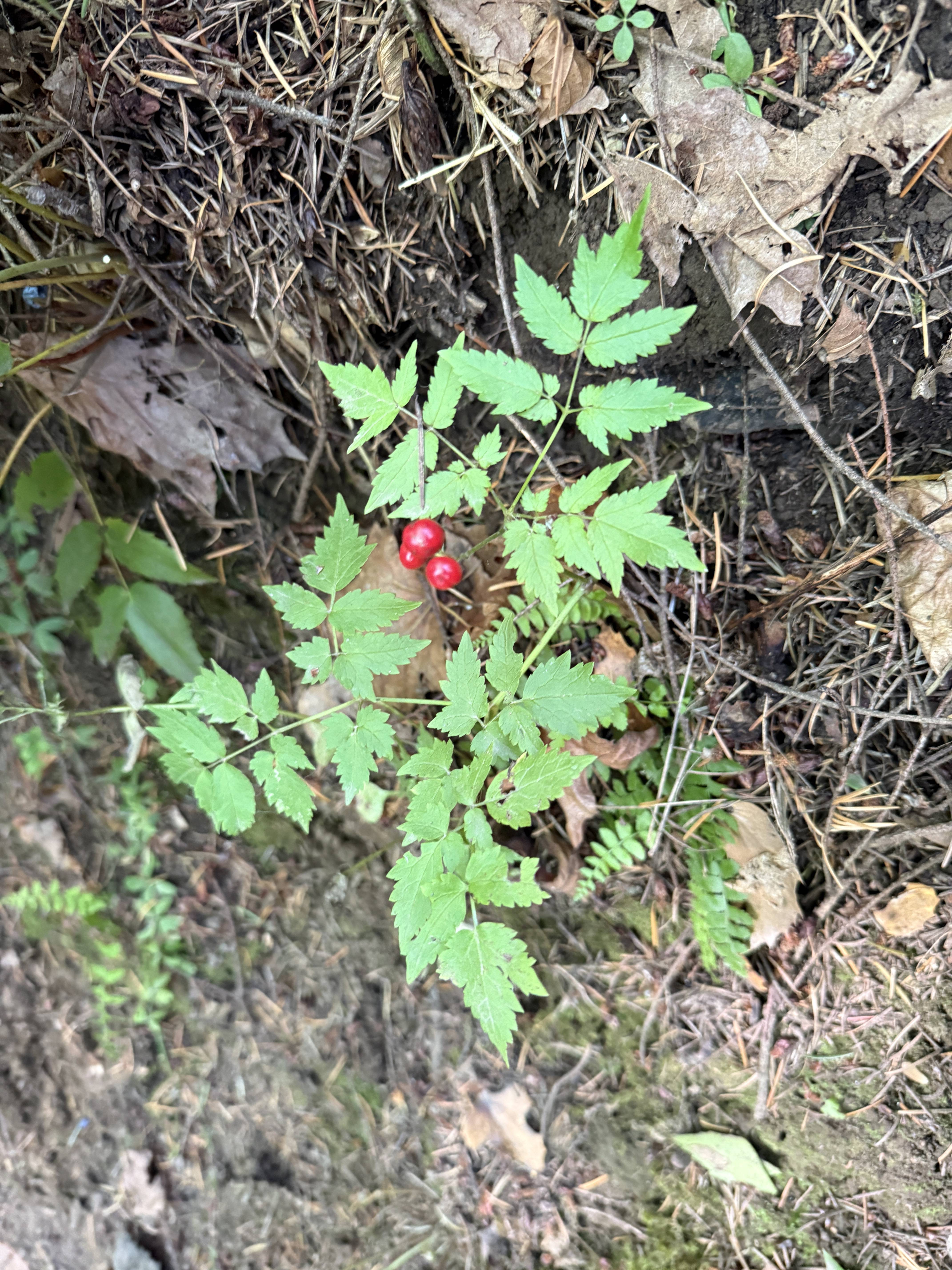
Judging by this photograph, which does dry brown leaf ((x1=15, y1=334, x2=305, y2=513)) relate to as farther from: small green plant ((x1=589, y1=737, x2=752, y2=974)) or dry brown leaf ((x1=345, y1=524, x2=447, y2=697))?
small green plant ((x1=589, y1=737, x2=752, y2=974))

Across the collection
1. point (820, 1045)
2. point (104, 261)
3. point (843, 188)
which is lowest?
point (820, 1045)

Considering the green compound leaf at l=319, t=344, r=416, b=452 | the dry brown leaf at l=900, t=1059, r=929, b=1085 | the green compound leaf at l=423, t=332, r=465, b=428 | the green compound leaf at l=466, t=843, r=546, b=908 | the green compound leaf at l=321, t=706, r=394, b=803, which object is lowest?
the dry brown leaf at l=900, t=1059, r=929, b=1085

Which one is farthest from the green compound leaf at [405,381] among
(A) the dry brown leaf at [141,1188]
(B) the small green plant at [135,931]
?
(A) the dry brown leaf at [141,1188]

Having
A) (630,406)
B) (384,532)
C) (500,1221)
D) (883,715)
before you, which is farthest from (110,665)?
(883,715)

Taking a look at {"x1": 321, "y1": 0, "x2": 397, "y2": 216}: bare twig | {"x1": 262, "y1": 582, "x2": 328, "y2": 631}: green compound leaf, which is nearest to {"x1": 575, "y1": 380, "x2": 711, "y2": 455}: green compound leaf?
{"x1": 262, "y1": 582, "x2": 328, "y2": 631}: green compound leaf

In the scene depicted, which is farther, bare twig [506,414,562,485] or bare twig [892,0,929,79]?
A: bare twig [506,414,562,485]

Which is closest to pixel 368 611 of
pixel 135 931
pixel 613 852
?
pixel 613 852

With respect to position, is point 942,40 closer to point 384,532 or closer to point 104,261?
point 384,532
